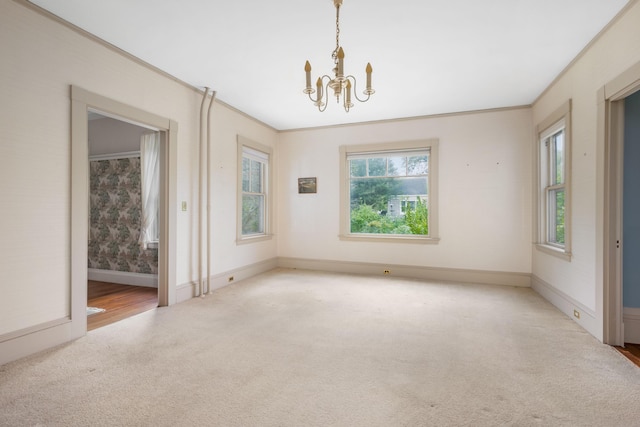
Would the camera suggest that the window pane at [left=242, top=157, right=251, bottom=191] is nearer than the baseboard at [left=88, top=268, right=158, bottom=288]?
No

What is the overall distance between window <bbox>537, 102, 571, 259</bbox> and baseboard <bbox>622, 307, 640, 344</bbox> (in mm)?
821

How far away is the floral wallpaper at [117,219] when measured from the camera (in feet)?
17.0

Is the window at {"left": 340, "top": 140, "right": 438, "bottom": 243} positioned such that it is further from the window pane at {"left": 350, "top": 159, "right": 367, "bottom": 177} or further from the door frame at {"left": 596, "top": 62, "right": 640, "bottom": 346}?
the door frame at {"left": 596, "top": 62, "right": 640, "bottom": 346}

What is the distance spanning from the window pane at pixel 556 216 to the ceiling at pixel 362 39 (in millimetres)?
1422

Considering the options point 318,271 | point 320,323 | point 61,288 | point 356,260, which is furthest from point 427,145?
point 61,288

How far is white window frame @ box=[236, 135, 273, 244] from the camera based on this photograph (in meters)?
5.29

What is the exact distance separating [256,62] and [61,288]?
2.91 metres

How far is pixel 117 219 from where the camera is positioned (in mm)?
5336

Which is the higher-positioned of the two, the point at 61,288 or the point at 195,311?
the point at 61,288

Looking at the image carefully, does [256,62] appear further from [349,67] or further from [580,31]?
[580,31]

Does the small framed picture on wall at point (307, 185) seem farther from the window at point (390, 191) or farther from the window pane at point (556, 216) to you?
the window pane at point (556, 216)

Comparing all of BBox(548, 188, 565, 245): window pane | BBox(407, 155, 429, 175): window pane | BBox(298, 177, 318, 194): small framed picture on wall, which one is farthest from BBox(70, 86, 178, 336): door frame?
BBox(548, 188, 565, 245): window pane

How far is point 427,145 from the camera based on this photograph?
5.53 metres

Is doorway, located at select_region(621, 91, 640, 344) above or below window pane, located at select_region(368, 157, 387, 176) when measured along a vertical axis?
below
